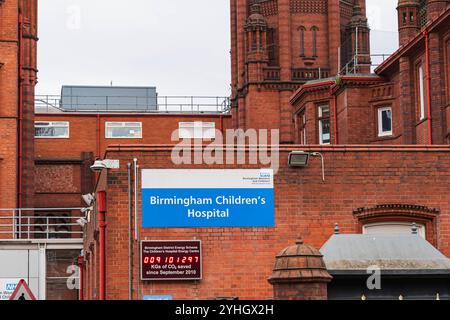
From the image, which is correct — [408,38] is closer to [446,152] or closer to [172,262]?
[446,152]

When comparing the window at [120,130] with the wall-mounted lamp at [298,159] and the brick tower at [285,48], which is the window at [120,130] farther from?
the wall-mounted lamp at [298,159]

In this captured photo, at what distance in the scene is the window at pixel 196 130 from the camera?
71312 millimetres

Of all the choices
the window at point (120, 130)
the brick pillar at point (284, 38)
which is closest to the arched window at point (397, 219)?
the brick pillar at point (284, 38)

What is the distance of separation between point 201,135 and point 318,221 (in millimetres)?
44565

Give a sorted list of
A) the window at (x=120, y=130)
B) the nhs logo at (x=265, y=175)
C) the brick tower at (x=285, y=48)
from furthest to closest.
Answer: the window at (x=120, y=130) < the brick tower at (x=285, y=48) < the nhs logo at (x=265, y=175)

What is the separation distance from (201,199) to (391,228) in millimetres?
4969

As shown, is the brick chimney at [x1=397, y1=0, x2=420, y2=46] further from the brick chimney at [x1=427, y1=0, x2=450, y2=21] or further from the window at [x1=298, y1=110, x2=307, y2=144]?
the window at [x1=298, y1=110, x2=307, y2=144]

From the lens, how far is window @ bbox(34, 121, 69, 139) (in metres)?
69.1

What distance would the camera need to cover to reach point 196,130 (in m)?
71.7

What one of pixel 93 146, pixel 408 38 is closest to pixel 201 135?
pixel 93 146

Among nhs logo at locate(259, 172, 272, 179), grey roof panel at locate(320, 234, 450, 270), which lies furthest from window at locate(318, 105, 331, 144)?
grey roof panel at locate(320, 234, 450, 270)

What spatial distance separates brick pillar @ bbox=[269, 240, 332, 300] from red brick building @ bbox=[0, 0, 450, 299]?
24.2ft

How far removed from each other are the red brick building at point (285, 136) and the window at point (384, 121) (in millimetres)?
63

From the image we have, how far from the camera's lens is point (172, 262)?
87.4 feet
